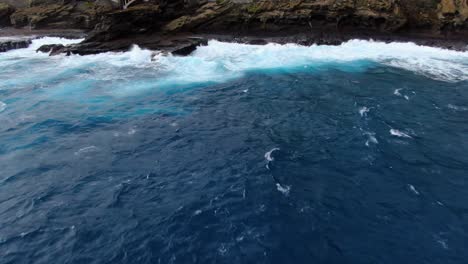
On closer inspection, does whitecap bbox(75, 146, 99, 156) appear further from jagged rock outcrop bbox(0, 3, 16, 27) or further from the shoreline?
jagged rock outcrop bbox(0, 3, 16, 27)

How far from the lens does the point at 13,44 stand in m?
38.4

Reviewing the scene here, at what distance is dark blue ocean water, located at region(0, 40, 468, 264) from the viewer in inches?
396

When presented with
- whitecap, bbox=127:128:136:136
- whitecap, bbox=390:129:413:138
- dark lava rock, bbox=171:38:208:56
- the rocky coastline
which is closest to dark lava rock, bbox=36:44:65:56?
the rocky coastline

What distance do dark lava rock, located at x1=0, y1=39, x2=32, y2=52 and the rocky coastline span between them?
0.10 metres

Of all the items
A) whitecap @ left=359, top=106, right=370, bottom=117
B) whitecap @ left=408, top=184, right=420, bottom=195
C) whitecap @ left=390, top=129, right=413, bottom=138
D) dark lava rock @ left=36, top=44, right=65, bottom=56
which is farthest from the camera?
dark lava rock @ left=36, top=44, right=65, bottom=56

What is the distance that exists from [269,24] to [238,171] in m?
27.8

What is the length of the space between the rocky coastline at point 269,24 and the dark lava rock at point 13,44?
0.32 feet

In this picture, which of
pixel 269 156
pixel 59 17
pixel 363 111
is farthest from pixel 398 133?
pixel 59 17

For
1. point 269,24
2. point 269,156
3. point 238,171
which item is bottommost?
point 238,171

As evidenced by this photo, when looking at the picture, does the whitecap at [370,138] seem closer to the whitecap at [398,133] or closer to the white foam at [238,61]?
the whitecap at [398,133]

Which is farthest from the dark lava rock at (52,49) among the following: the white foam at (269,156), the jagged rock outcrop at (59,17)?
the white foam at (269,156)

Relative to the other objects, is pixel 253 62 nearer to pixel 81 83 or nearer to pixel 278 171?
pixel 81 83

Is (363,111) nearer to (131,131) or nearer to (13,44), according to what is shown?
(131,131)

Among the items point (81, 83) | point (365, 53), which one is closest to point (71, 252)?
point (81, 83)
